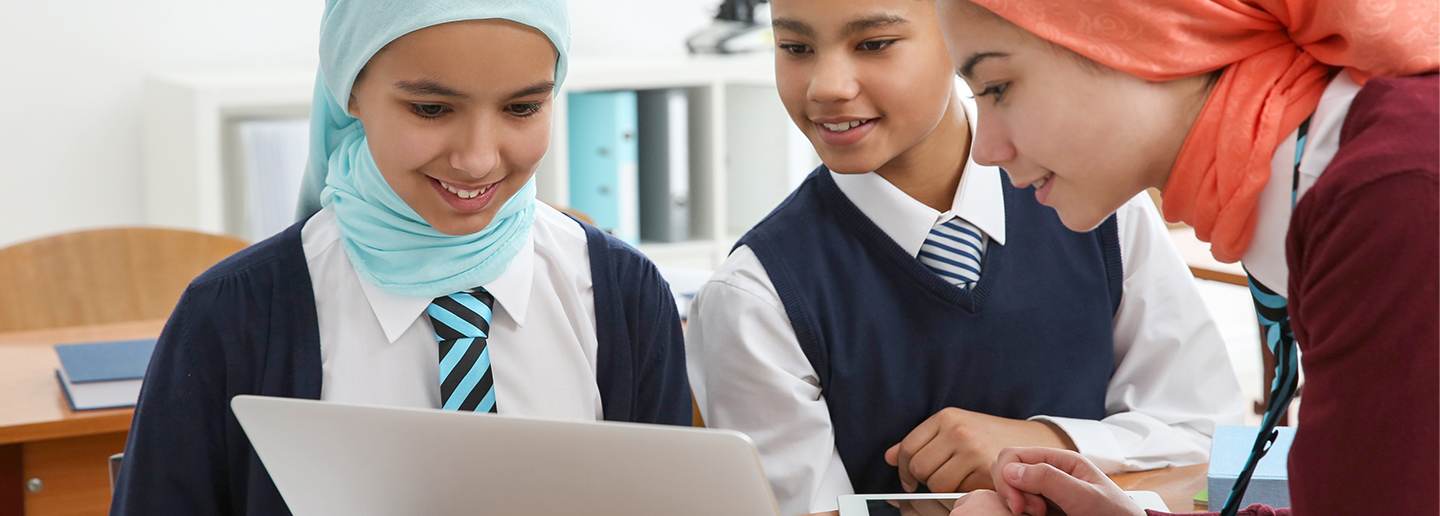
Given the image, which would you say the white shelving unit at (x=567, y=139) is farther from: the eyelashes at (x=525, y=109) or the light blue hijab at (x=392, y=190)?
the eyelashes at (x=525, y=109)

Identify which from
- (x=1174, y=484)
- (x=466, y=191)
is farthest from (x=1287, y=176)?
(x=466, y=191)

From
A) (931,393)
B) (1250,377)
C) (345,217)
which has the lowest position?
(1250,377)

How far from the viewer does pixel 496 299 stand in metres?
1.21

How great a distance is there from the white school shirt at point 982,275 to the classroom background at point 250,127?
3.38ft

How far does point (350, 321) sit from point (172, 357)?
0.54ft

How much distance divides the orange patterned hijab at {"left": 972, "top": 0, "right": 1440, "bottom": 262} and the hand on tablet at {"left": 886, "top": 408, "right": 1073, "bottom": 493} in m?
0.52

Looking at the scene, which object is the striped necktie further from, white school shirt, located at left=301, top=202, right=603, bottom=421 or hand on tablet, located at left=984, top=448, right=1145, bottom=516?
hand on tablet, located at left=984, top=448, right=1145, bottom=516

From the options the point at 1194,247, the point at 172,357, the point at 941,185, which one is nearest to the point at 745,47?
the point at 1194,247

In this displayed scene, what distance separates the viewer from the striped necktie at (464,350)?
1.16 meters

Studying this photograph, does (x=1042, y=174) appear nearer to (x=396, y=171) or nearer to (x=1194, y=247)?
(x=396, y=171)

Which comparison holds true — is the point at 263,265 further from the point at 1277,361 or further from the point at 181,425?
the point at 1277,361

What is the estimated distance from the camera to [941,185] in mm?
1463

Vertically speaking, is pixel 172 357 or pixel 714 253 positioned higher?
pixel 172 357

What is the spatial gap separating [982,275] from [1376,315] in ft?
2.59
